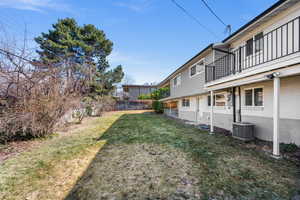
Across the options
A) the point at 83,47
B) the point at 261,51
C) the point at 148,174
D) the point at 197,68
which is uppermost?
the point at 83,47

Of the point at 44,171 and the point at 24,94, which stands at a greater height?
the point at 24,94

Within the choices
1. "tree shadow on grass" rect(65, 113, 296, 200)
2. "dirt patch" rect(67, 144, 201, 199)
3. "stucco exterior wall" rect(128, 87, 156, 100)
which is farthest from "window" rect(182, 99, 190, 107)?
"stucco exterior wall" rect(128, 87, 156, 100)

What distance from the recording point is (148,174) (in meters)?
3.37

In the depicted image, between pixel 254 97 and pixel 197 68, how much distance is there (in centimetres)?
493

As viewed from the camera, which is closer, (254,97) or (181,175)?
(181,175)

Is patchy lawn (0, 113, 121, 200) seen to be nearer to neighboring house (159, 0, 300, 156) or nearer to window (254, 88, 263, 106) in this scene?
neighboring house (159, 0, 300, 156)

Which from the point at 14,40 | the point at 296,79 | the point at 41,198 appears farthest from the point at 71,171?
the point at 296,79

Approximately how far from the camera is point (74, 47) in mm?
18984

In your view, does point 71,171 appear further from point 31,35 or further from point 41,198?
point 31,35

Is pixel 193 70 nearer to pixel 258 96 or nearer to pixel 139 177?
pixel 258 96

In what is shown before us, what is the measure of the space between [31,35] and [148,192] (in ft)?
27.3

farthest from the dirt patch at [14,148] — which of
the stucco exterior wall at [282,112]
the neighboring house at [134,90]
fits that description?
the neighboring house at [134,90]

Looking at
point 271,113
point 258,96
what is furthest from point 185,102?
point 271,113

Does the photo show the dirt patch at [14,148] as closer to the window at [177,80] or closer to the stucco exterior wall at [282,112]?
the stucco exterior wall at [282,112]
